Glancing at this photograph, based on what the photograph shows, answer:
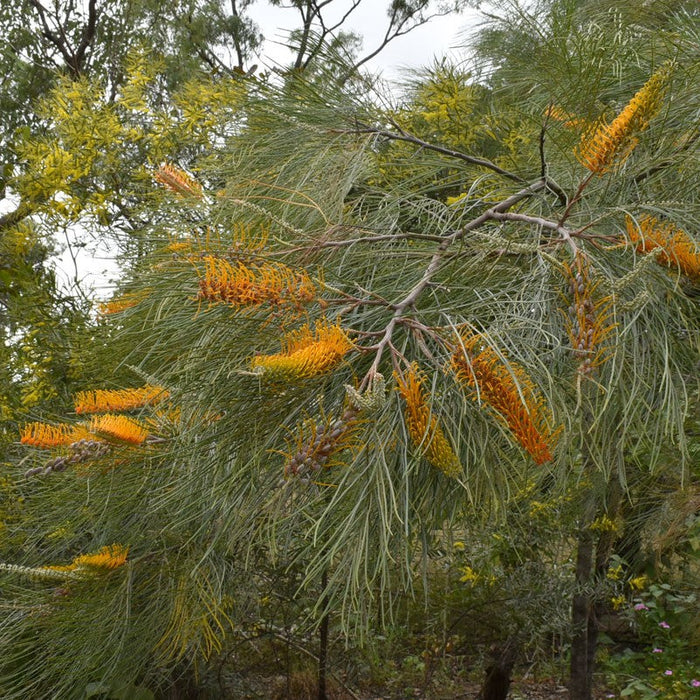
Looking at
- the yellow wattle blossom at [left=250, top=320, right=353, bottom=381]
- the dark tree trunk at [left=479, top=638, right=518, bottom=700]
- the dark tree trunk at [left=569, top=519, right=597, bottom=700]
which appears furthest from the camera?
the dark tree trunk at [left=479, top=638, right=518, bottom=700]

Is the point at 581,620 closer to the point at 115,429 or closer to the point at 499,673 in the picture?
the point at 499,673

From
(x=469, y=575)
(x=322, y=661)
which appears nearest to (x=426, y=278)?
(x=469, y=575)

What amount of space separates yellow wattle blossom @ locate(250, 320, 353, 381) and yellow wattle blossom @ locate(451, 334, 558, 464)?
9 centimetres

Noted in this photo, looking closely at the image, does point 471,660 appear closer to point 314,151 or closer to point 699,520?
point 699,520

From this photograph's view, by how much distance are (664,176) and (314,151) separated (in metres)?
0.47

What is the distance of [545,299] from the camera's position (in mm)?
819

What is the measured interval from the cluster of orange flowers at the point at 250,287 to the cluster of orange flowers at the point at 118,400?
0.20 meters

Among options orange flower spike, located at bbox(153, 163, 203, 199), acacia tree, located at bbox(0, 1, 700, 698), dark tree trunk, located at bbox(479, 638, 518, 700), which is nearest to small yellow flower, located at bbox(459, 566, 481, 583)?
dark tree trunk, located at bbox(479, 638, 518, 700)

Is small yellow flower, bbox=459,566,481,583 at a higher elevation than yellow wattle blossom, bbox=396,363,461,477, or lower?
lower

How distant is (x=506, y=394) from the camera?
62cm

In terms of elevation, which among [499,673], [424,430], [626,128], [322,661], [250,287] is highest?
[626,128]

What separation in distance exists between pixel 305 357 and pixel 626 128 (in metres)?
0.38

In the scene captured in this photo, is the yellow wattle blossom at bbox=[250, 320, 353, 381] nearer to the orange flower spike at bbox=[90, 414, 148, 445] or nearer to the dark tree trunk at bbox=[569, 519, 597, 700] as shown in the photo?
the orange flower spike at bbox=[90, 414, 148, 445]

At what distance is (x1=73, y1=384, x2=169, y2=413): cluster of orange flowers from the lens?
82cm
